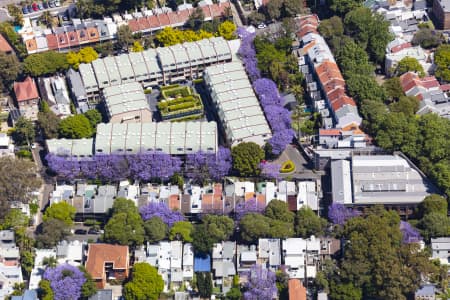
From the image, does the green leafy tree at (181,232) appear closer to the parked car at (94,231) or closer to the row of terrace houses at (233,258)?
the row of terrace houses at (233,258)

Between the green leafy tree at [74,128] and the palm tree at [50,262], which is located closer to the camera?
the palm tree at [50,262]

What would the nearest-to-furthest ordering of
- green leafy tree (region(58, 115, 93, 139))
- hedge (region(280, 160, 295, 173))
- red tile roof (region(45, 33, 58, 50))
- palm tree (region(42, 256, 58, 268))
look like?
palm tree (region(42, 256, 58, 268)) < hedge (region(280, 160, 295, 173)) < green leafy tree (region(58, 115, 93, 139)) < red tile roof (region(45, 33, 58, 50))

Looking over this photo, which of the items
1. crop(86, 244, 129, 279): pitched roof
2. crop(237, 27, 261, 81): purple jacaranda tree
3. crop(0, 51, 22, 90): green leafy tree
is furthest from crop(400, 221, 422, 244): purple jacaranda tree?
crop(0, 51, 22, 90): green leafy tree

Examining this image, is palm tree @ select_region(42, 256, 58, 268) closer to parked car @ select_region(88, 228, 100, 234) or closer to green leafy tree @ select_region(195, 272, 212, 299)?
parked car @ select_region(88, 228, 100, 234)

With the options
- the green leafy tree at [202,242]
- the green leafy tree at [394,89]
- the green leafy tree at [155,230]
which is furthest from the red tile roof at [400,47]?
the green leafy tree at [155,230]

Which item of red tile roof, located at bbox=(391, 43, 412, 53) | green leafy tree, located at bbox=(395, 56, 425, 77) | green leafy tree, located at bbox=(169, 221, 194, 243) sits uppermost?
red tile roof, located at bbox=(391, 43, 412, 53)

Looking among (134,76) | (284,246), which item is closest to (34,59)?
(134,76)

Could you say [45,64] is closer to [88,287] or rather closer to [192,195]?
[192,195]
